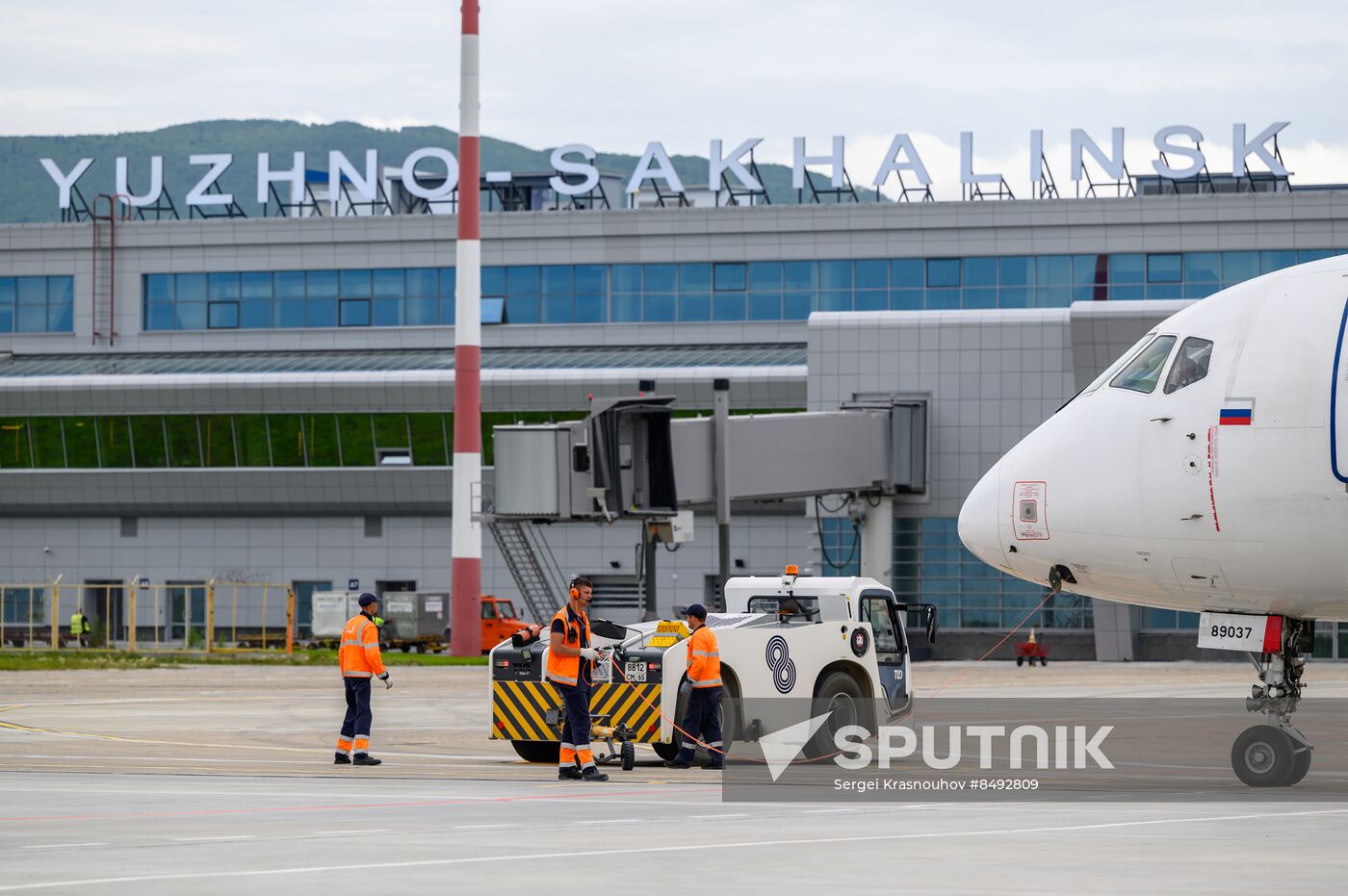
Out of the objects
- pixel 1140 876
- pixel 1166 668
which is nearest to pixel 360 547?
pixel 1166 668

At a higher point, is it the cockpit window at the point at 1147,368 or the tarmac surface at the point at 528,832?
the cockpit window at the point at 1147,368

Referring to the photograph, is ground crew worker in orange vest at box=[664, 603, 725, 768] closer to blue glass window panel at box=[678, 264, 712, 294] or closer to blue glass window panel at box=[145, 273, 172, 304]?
blue glass window panel at box=[678, 264, 712, 294]

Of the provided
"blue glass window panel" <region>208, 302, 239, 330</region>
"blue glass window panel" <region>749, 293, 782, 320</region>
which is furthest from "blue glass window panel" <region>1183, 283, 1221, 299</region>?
"blue glass window panel" <region>208, 302, 239, 330</region>

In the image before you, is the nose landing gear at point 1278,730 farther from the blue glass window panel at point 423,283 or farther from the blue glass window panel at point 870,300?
the blue glass window panel at point 423,283

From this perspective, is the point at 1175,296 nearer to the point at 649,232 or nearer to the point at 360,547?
the point at 649,232

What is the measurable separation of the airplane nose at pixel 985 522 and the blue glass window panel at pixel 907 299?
61.2 metres

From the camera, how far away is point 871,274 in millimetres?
83938

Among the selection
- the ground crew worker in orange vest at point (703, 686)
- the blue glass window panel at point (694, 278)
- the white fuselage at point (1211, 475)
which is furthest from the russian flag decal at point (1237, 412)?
the blue glass window panel at point (694, 278)

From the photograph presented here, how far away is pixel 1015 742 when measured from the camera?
28.8 m

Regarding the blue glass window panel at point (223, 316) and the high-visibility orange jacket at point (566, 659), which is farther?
the blue glass window panel at point (223, 316)

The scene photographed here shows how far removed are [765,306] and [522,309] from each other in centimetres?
1150

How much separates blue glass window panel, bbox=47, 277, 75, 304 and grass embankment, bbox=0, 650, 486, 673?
84.7 ft

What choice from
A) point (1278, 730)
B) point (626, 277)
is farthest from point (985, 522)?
point (626, 277)

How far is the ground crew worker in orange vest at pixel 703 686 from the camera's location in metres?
23.2
